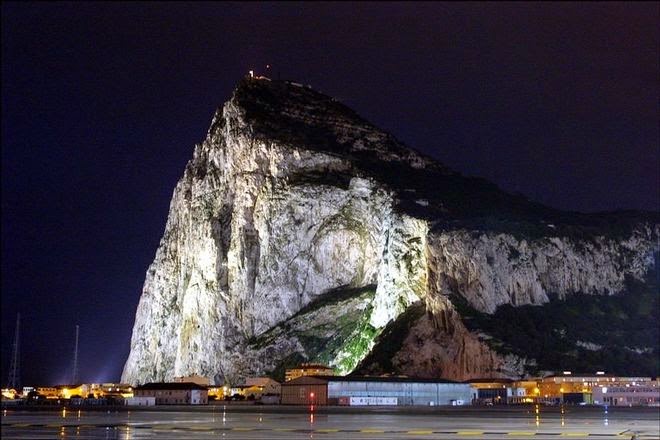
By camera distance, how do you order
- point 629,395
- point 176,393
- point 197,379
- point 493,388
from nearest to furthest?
point 629,395 < point 493,388 < point 176,393 < point 197,379

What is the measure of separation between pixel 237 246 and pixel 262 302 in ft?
48.3

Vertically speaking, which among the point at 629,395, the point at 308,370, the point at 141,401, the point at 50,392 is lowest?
the point at 141,401

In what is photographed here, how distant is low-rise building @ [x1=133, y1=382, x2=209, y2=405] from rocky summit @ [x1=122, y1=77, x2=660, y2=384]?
25.2 metres

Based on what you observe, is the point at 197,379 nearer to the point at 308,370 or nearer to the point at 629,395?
the point at 308,370

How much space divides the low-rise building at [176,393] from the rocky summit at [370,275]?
25.2 m

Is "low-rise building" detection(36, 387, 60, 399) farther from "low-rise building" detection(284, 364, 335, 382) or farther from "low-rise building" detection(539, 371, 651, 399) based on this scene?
"low-rise building" detection(539, 371, 651, 399)

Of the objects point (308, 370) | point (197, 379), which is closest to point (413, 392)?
point (308, 370)

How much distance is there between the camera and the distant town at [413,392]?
115188 millimetres

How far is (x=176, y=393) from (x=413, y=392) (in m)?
37.7

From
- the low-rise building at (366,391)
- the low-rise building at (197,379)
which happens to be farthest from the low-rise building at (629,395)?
the low-rise building at (197,379)

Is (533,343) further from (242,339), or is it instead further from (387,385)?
(242,339)

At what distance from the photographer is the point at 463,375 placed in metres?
136

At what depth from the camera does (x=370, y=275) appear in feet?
554

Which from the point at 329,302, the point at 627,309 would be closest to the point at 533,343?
the point at 627,309
